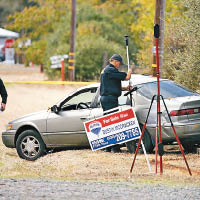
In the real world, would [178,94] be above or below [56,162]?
above

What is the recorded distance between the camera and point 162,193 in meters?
8.12

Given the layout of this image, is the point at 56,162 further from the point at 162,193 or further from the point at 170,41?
the point at 170,41

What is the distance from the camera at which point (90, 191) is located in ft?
27.1

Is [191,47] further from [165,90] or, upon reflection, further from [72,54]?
[72,54]

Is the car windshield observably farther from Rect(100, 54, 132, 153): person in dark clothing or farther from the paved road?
the paved road

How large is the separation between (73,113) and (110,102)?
1033mm

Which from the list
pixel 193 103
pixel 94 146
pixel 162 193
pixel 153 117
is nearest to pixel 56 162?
pixel 94 146

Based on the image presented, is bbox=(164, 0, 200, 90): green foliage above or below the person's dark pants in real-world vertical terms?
above

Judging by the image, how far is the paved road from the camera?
7.89 meters

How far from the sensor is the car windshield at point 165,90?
1198 centimetres

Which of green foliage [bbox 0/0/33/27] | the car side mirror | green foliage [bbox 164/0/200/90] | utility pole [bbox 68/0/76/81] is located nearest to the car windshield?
the car side mirror

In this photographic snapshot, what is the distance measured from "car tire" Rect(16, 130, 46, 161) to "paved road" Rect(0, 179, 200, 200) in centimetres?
397

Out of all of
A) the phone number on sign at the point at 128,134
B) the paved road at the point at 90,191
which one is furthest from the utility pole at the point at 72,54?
the paved road at the point at 90,191

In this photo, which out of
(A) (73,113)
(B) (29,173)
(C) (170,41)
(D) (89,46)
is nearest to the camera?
(B) (29,173)
